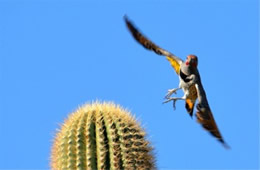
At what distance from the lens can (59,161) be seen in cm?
688

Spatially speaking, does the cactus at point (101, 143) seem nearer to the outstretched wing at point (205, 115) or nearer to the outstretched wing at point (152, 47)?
the outstretched wing at point (205, 115)

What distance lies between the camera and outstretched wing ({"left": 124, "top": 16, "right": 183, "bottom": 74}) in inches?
326

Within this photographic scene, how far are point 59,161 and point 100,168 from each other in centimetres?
47

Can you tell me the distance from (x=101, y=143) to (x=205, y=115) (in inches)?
54.7

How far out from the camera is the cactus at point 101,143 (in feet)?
22.3

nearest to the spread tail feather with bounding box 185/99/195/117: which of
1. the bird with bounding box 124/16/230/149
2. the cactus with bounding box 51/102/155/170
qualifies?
the bird with bounding box 124/16/230/149

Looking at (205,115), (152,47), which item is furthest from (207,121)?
(152,47)

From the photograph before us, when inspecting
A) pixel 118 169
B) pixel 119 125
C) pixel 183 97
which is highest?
pixel 183 97

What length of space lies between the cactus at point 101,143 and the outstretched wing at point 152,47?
1362 mm

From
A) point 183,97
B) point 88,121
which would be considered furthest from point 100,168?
point 183,97

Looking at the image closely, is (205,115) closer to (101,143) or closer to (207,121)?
(207,121)

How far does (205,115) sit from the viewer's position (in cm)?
756

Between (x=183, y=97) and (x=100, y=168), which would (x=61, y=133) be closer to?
(x=100, y=168)

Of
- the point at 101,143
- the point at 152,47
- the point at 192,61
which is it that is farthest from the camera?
the point at 152,47
